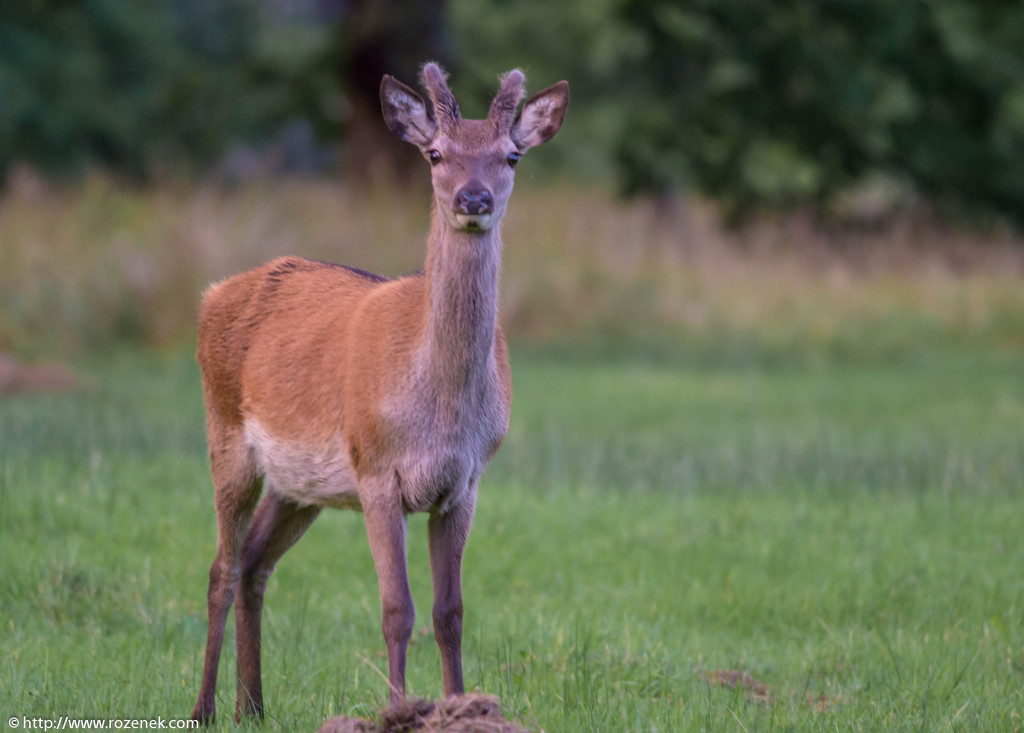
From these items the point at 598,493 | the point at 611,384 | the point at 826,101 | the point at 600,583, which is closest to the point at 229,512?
the point at 600,583

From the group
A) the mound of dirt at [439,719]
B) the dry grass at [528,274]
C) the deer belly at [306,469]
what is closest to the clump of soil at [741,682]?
the mound of dirt at [439,719]

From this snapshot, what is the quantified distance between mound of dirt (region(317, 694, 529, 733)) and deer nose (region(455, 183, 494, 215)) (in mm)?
1738

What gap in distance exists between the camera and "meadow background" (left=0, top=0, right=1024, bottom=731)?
6316mm

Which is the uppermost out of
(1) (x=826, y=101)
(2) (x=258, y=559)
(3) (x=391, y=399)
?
(1) (x=826, y=101)

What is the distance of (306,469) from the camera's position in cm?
556

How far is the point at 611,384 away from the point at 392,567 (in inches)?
436

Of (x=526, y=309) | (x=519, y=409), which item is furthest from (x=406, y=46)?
(x=519, y=409)

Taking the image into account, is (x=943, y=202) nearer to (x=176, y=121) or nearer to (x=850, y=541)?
(x=176, y=121)

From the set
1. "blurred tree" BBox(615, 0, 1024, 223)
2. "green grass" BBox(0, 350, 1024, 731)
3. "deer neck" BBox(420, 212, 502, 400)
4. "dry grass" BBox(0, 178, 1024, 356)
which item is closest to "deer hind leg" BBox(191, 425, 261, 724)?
"green grass" BBox(0, 350, 1024, 731)

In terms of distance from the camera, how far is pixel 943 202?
27.2 metres

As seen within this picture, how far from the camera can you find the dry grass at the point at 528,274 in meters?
16.8

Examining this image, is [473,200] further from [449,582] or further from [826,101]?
[826,101]

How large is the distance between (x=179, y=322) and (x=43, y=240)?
217 centimetres
